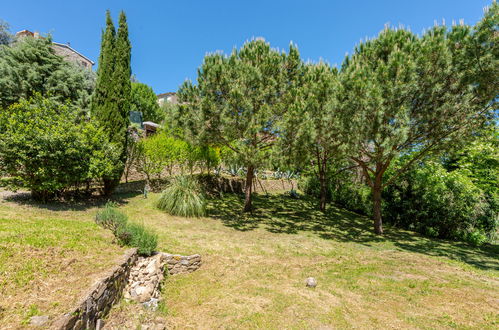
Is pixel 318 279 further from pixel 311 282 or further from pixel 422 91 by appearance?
pixel 422 91

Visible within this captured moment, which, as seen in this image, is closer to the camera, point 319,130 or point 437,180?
point 319,130

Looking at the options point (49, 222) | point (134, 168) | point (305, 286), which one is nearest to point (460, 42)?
point (305, 286)

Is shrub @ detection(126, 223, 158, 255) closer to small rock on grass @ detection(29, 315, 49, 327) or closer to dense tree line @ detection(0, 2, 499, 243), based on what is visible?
small rock on grass @ detection(29, 315, 49, 327)

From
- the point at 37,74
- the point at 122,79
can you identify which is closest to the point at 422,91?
the point at 122,79

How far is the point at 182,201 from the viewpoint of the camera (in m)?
9.02

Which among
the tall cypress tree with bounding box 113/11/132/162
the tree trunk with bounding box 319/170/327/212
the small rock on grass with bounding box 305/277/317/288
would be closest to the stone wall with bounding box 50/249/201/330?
the small rock on grass with bounding box 305/277/317/288

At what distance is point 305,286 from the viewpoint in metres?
4.47

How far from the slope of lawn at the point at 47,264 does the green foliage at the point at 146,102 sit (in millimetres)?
26917

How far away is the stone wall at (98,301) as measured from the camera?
2.38m

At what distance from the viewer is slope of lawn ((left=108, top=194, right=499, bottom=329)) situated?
3.43 m

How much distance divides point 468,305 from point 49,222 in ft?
27.7

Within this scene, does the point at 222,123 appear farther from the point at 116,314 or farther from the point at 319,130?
the point at 116,314

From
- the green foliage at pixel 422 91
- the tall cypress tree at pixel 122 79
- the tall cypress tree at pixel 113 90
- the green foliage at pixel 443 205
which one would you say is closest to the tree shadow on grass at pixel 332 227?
the green foliage at pixel 443 205

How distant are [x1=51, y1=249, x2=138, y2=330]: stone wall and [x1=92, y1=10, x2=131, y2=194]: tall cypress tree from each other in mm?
6696
